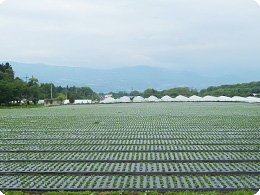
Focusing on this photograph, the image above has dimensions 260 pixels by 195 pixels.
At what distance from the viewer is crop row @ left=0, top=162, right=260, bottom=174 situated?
5418mm

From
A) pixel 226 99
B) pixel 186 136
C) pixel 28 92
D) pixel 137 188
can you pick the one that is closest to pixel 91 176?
pixel 137 188

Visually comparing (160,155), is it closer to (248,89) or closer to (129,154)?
(129,154)

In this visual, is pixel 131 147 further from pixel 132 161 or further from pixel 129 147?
pixel 132 161

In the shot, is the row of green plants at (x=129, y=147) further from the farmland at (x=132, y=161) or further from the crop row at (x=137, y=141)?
the crop row at (x=137, y=141)

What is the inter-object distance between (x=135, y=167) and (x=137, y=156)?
937mm

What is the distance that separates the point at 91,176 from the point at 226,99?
37.9m

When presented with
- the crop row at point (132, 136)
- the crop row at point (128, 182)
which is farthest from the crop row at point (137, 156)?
the crop row at point (132, 136)

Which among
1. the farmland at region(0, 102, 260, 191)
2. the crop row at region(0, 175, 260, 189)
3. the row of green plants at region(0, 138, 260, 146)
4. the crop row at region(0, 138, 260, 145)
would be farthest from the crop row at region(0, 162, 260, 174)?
the crop row at region(0, 138, 260, 145)

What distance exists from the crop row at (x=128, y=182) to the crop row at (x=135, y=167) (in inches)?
16.3

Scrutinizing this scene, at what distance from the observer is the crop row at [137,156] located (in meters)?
6.35

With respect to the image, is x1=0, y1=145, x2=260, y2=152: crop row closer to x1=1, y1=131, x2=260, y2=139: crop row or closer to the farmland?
the farmland

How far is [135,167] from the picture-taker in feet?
18.4

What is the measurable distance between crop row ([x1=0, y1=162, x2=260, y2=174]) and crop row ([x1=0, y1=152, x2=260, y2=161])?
509 millimetres

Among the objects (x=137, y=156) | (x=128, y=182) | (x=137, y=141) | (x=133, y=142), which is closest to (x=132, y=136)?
(x=137, y=141)
